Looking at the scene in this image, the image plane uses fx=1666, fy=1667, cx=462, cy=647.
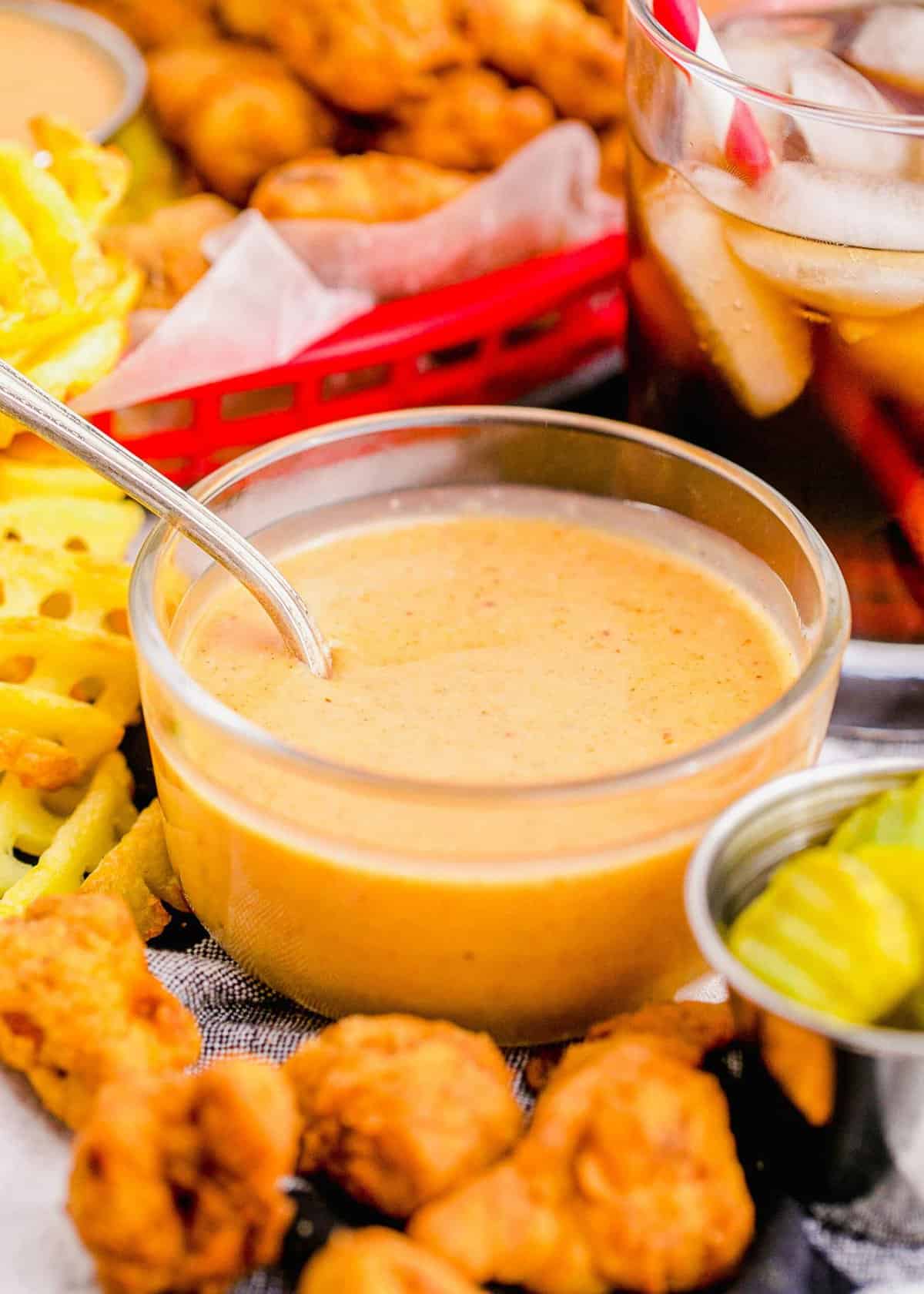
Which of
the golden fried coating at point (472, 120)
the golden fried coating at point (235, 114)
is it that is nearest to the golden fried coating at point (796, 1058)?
the golden fried coating at point (472, 120)

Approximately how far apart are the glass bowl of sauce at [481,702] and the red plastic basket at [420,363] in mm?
277

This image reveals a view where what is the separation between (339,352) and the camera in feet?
6.72

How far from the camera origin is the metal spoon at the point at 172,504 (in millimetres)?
1497

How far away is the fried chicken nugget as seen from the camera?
3.62 feet

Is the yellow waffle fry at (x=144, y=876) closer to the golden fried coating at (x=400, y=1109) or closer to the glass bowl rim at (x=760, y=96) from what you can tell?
the golden fried coating at (x=400, y=1109)

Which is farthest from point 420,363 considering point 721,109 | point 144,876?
point 144,876

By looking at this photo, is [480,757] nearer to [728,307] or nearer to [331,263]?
[728,307]

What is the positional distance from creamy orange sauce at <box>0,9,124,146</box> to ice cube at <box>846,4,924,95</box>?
1.08 meters

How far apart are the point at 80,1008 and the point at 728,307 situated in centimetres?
95

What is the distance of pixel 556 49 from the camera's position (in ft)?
7.70

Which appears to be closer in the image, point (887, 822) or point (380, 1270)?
point (380, 1270)

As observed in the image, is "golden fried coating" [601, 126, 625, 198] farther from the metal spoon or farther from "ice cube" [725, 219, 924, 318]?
the metal spoon

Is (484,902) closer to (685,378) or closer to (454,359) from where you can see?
(685,378)

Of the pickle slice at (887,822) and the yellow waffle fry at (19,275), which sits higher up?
the yellow waffle fry at (19,275)
